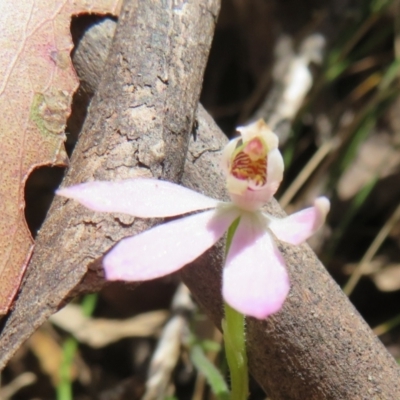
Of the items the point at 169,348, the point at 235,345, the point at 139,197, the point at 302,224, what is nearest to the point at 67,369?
the point at 169,348

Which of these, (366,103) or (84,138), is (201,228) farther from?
(366,103)

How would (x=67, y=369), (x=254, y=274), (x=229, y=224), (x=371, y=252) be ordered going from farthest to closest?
1. (x=371, y=252)
2. (x=67, y=369)
3. (x=229, y=224)
4. (x=254, y=274)

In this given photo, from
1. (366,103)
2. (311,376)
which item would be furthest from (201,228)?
(366,103)

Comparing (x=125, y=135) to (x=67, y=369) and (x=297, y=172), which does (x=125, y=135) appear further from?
(x=297, y=172)

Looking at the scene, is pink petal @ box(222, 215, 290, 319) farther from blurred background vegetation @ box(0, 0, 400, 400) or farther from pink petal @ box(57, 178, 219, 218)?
blurred background vegetation @ box(0, 0, 400, 400)

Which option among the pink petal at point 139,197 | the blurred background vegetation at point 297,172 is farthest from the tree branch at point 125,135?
the blurred background vegetation at point 297,172

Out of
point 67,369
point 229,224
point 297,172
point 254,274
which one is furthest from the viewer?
point 297,172

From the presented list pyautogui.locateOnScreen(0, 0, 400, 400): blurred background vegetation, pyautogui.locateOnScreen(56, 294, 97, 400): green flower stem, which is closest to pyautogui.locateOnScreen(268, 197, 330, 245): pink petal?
pyautogui.locateOnScreen(0, 0, 400, 400): blurred background vegetation
